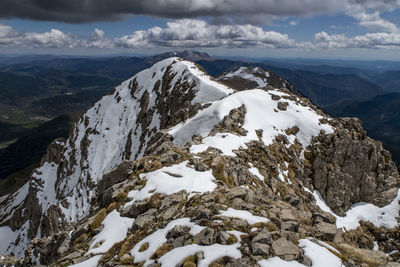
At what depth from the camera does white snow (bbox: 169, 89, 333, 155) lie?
4819 centimetres

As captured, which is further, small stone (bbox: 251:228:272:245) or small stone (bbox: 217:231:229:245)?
small stone (bbox: 217:231:229:245)

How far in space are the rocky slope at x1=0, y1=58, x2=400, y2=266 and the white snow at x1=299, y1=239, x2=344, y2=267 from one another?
69 mm

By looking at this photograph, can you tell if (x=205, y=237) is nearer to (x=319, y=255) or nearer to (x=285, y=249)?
(x=285, y=249)

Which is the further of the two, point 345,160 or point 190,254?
point 345,160

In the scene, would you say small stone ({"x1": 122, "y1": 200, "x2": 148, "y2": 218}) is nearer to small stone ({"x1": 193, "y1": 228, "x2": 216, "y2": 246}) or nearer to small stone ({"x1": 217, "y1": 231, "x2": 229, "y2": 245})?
small stone ({"x1": 193, "y1": 228, "x2": 216, "y2": 246})

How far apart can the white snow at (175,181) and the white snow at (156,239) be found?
16.6ft

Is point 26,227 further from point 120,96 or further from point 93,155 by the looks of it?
point 120,96

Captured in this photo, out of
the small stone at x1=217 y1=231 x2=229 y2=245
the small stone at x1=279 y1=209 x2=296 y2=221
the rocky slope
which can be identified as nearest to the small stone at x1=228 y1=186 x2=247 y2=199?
the rocky slope

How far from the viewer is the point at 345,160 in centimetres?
5162

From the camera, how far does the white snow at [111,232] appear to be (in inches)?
679

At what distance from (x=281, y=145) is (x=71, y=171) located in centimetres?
9077

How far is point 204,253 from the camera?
41.5 ft

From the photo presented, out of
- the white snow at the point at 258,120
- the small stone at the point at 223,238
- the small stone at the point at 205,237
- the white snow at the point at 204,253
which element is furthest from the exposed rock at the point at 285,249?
the white snow at the point at 258,120

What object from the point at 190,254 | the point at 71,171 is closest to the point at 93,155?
the point at 71,171
